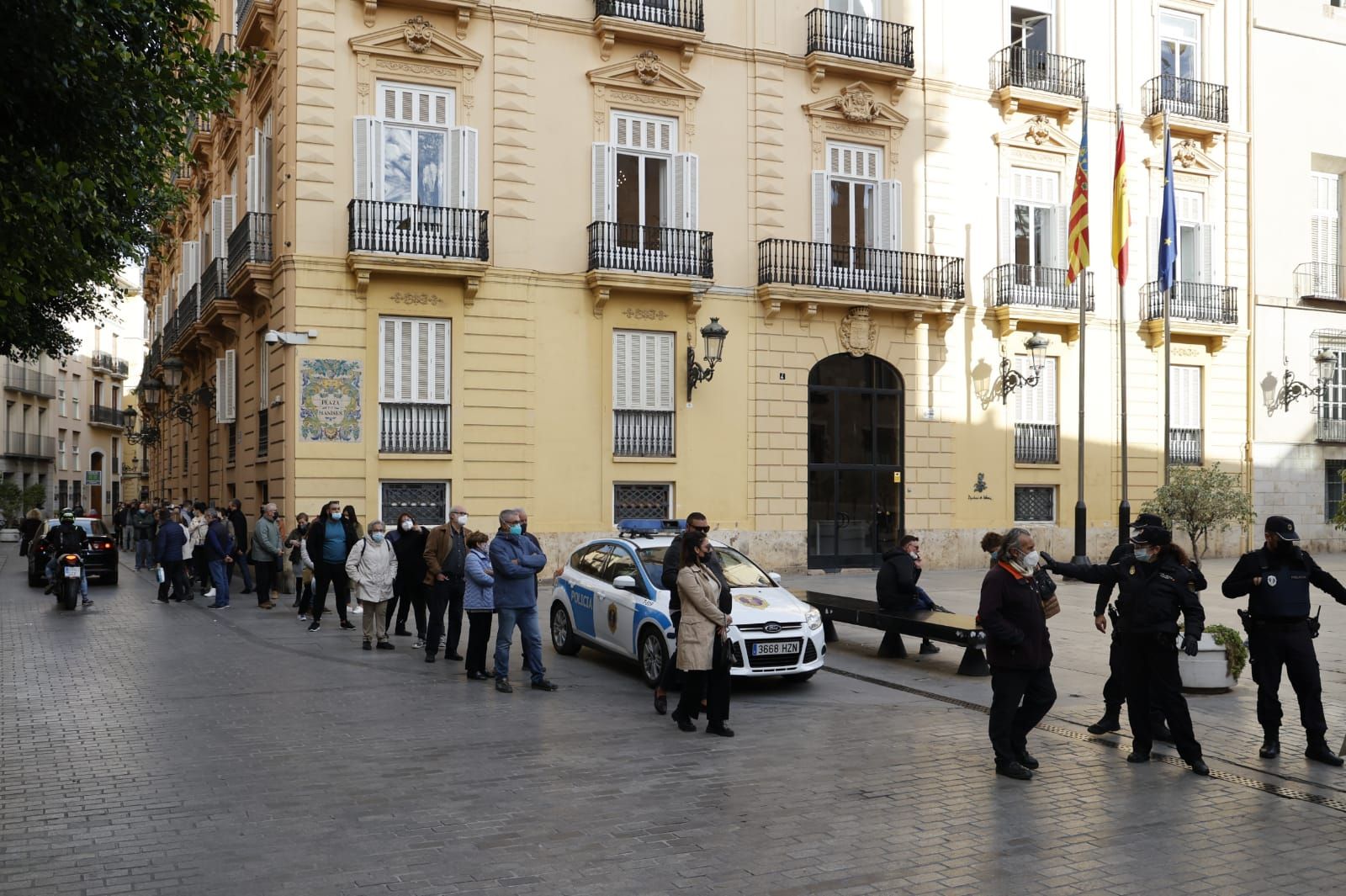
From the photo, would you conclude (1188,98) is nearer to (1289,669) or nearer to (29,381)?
(1289,669)

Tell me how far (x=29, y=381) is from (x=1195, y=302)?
50.9 m

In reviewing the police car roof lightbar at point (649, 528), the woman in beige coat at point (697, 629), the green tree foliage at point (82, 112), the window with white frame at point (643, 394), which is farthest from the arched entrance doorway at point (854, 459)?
the woman in beige coat at point (697, 629)

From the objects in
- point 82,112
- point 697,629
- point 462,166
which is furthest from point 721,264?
point 697,629

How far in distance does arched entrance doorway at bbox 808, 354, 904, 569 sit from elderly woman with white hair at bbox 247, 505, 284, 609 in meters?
11.4

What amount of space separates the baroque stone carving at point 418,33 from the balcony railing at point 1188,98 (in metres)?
17.4

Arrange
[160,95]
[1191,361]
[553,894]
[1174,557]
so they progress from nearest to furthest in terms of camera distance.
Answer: [553,894], [1174,557], [160,95], [1191,361]

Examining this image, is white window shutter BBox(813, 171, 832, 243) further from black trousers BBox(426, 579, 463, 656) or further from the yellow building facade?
black trousers BBox(426, 579, 463, 656)

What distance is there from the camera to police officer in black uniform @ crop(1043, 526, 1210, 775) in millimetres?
8281

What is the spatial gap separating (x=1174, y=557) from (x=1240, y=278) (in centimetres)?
2463

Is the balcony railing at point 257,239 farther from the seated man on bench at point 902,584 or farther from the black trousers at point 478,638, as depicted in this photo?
the seated man on bench at point 902,584

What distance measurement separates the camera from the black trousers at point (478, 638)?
12.0 meters

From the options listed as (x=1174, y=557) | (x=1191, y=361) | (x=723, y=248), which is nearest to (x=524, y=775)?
(x=1174, y=557)

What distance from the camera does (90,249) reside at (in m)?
14.9

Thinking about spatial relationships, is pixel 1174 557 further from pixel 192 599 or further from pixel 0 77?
pixel 192 599
